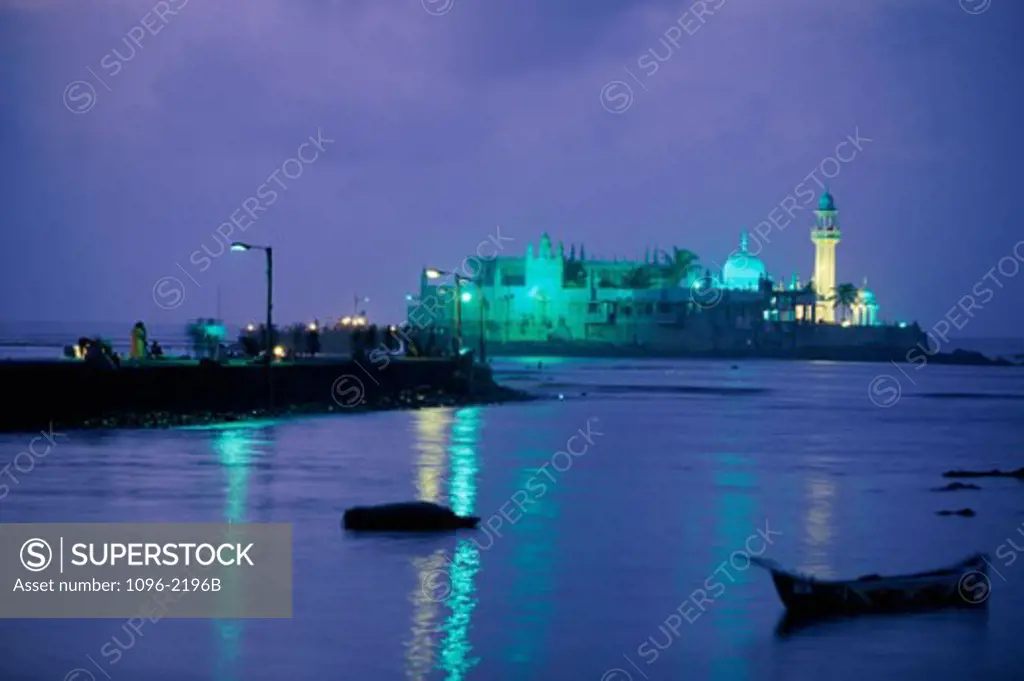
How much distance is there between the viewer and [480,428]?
48.5 m

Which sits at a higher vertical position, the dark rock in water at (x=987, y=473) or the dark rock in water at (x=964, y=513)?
the dark rock in water at (x=987, y=473)

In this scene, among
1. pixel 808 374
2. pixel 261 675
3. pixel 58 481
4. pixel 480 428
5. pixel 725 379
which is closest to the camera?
pixel 261 675

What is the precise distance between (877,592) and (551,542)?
709cm

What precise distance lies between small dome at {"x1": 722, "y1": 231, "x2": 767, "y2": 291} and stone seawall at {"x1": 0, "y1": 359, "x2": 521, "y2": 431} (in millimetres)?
129341

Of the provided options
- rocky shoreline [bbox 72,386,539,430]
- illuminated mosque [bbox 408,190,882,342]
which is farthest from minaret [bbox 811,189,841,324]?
rocky shoreline [bbox 72,386,539,430]

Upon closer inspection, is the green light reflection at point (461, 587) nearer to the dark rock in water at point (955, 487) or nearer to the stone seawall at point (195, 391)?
the dark rock in water at point (955, 487)

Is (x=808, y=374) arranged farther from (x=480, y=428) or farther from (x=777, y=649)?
(x=777, y=649)

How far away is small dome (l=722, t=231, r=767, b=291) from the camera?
189250 mm

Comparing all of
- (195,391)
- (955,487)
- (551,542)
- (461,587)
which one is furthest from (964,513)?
(195,391)

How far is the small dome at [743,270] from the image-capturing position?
189250 millimetres

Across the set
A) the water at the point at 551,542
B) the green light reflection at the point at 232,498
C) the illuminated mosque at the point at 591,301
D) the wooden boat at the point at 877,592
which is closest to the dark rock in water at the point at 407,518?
the water at the point at 551,542

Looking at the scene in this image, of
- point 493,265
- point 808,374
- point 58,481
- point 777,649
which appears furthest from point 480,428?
point 493,265

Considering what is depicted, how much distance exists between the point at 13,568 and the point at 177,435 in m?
21.5

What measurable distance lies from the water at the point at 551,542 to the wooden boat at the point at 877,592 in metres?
0.29
